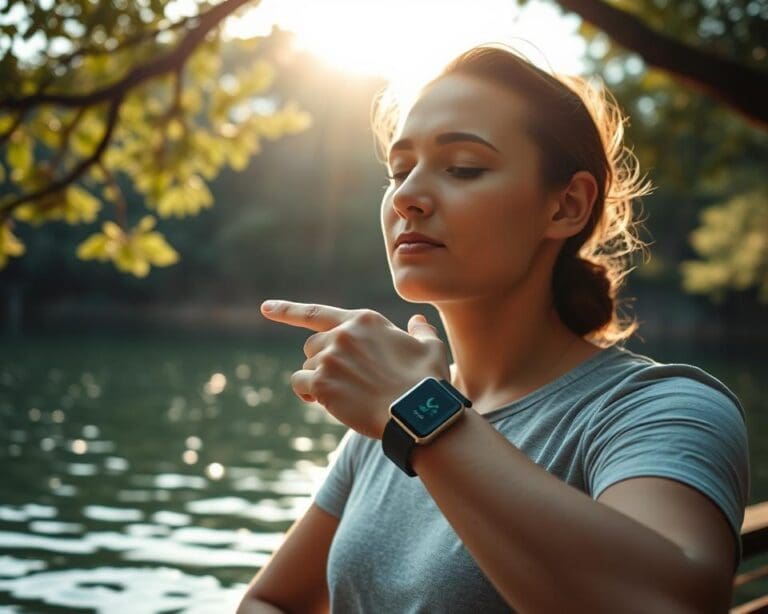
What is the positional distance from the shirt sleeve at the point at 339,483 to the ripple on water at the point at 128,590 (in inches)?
128

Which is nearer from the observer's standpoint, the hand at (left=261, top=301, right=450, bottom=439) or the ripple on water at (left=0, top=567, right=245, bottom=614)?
the hand at (left=261, top=301, right=450, bottom=439)

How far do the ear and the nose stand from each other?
27cm

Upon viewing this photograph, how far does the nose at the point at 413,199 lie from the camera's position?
1.47 metres

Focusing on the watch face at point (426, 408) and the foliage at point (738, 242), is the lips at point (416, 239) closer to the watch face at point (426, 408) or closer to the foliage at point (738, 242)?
the watch face at point (426, 408)

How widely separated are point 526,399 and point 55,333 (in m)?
34.8

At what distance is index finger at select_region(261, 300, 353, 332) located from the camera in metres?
1.21

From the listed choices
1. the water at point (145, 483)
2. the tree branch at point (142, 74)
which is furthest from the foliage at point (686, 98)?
the water at point (145, 483)

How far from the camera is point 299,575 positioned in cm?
181

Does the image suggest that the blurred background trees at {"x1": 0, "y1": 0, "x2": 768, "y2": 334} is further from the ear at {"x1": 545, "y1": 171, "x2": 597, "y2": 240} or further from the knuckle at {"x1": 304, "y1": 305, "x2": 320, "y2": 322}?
the knuckle at {"x1": 304, "y1": 305, "x2": 320, "y2": 322}

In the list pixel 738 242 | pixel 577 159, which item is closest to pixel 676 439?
pixel 577 159

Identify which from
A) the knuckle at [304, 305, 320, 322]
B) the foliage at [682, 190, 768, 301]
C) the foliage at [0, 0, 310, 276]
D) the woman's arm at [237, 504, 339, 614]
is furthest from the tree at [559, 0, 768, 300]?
the foliage at [682, 190, 768, 301]

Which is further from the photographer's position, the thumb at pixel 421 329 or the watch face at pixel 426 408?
the thumb at pixel 421 329

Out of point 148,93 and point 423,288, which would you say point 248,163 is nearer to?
point 148,93

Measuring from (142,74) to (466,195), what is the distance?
2.70 meters
